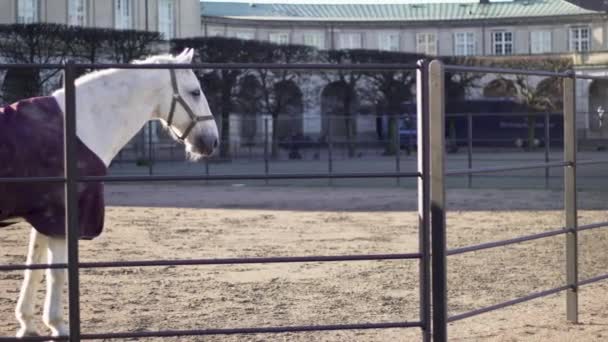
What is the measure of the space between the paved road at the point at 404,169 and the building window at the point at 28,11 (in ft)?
47.9

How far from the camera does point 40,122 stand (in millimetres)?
5352

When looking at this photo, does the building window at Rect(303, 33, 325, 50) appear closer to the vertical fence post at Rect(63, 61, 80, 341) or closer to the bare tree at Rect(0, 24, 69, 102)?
the bare tree at Rect(0, 24, 69, 102)

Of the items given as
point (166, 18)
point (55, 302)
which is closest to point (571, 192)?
point (55, 302)

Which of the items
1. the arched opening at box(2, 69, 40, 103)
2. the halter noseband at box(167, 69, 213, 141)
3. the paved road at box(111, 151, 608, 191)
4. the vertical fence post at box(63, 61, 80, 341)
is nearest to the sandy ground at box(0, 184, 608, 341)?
the halter noseband at box(167, 69, 213, 141)

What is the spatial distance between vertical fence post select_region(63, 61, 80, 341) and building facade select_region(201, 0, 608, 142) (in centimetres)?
5361

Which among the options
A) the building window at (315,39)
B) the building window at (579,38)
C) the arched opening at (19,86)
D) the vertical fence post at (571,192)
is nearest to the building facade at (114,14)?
the building window at (315,39)

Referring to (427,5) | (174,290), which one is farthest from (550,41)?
(174,290)

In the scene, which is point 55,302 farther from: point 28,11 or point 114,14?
point 114,14

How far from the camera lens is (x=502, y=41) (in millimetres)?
63938

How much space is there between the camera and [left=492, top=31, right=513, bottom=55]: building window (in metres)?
63.8

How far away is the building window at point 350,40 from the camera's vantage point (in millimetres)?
63359

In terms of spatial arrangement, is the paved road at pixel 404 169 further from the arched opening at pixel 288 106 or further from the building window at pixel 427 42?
the building window at pixel 427 42

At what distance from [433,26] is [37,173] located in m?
60.3

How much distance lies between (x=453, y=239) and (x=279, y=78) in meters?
24.7
